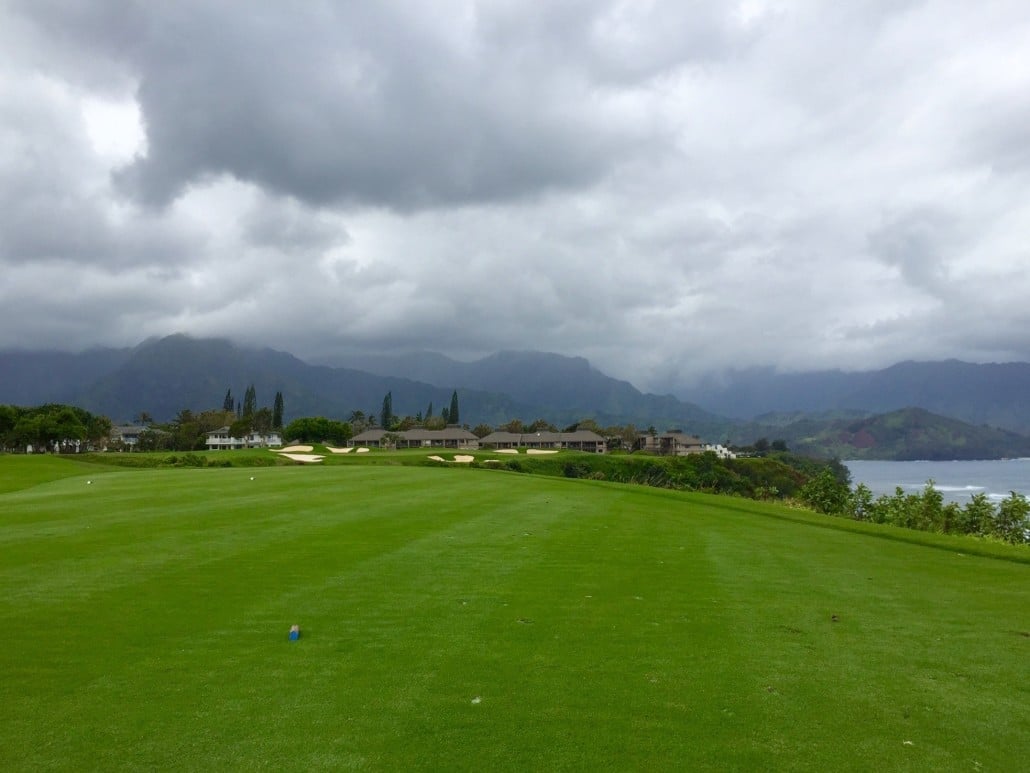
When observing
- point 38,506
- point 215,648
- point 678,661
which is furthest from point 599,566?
point 38,506

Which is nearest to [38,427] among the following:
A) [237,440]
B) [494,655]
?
[237,440]

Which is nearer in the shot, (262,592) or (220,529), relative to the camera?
(262,592)

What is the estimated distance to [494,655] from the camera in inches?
A: 267

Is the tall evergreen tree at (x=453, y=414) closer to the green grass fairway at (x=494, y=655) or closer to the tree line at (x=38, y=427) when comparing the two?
the tree line at (x=38, y=427)

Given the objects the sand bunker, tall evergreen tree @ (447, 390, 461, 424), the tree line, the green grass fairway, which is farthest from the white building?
the green grass fairway

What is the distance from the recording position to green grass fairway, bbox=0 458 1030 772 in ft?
16.4

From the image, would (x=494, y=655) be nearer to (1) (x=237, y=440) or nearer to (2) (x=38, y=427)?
(2) (x=38, y=427)

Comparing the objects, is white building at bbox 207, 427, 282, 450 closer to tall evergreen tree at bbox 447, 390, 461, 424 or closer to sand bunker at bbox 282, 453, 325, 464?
tall evergreen tree at bbox 447, 390, 461, 424

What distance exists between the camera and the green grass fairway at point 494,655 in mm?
4992

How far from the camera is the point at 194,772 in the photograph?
4598 mm

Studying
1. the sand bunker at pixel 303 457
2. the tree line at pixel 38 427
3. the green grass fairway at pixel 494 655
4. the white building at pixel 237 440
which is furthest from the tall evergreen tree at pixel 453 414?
the green grass fairway at pixel 494 655

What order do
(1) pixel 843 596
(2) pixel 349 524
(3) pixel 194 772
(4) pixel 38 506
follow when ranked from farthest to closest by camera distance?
(4) pixel 38 506, (2) pixel 349 524, (1) pixel 843 596, (3) pixel 194 772

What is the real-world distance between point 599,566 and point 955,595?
5.83 meters

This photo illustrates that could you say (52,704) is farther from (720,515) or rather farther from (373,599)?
(720,515)
